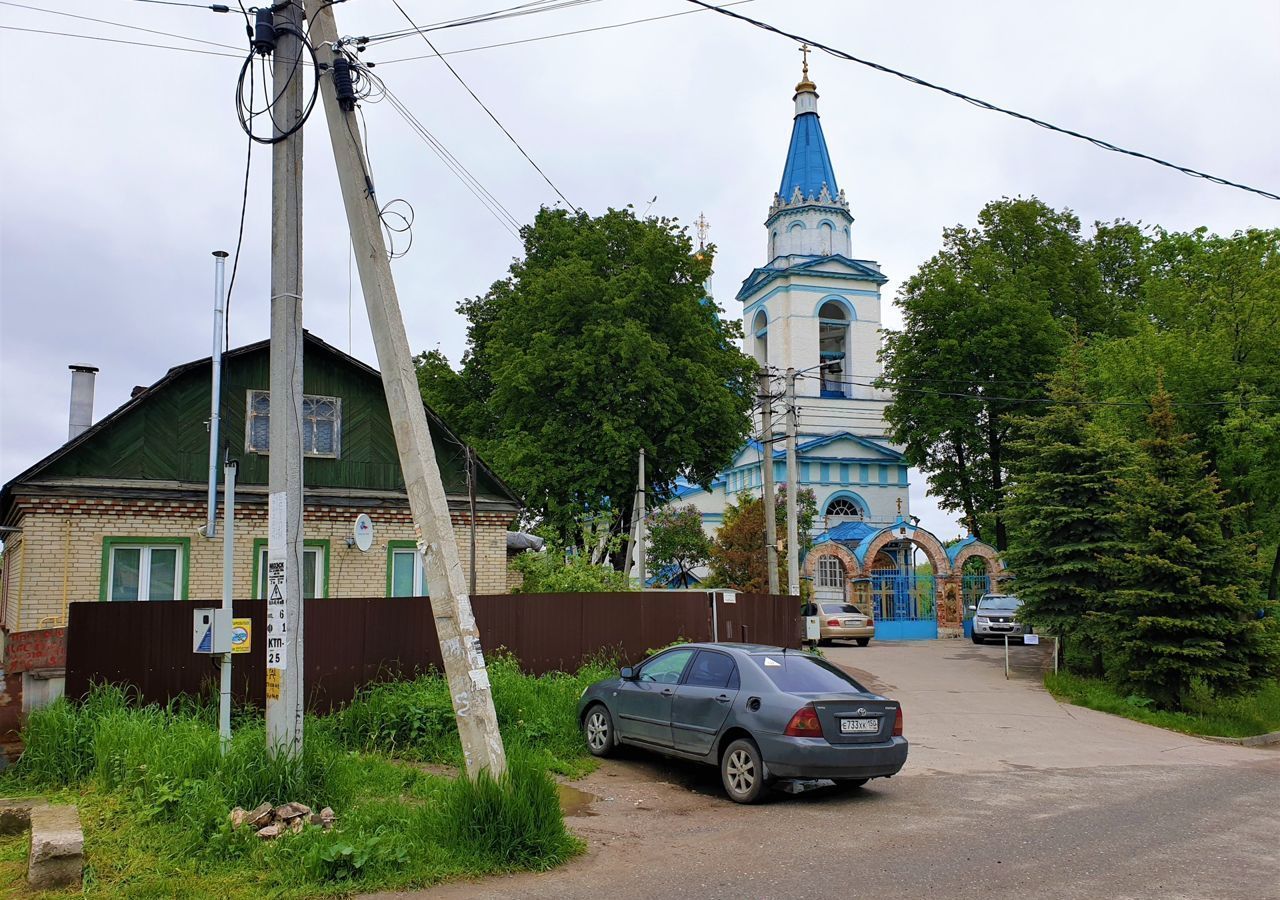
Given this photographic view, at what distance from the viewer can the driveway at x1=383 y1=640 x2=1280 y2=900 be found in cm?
687

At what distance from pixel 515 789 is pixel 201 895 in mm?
2131

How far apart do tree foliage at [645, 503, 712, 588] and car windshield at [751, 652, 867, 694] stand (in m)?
32.2

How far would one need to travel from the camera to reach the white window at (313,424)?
17.8 m

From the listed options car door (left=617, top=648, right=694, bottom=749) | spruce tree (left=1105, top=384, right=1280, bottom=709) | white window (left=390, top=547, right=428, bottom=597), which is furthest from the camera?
white window (left=390, top=547, right=428, bottom=597)

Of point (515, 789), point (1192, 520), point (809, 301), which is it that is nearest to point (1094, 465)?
point (1192, 520)

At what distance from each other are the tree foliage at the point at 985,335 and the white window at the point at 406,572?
2289cm

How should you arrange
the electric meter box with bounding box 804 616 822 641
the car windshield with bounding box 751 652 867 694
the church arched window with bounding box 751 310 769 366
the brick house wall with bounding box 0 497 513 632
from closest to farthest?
1. the car windshield with bounding box 751 652 867 694
2. the brick house wall with bounding box 0 497 513 632
3. the electric meter box with bounding box 804 616 822 641
4. the church arched window with bounding box 751 310 769 366

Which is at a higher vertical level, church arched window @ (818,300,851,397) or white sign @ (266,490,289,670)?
church arched window @ (818,300,851,397)

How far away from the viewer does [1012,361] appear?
3728cm

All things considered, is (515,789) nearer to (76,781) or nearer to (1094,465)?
(76,781)

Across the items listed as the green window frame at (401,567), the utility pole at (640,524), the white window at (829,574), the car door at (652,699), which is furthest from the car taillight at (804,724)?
the white window at (829,574)

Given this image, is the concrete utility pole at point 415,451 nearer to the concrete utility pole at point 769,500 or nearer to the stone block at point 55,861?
the stone block at point 55,861

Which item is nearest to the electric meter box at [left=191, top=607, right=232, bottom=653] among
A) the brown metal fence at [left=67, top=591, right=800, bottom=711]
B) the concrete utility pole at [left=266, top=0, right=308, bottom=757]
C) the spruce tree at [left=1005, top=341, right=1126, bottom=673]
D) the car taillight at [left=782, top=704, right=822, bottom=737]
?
the concrete utility pole at [left=266, top=0, right=308, bottom=757]

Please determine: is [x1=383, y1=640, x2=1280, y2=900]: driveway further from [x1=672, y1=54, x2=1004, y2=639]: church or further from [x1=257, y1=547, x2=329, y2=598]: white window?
[x1=672, y1=54, x2=1004, y2=639]: church
